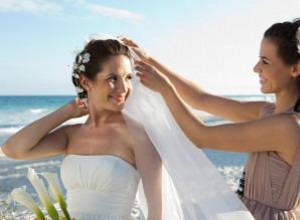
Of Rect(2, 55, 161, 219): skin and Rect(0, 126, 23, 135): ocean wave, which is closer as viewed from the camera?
Rect(2, 55, 161, 219): skin

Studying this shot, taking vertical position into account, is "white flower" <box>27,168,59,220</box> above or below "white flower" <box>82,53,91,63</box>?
below

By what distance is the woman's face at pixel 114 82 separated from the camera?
307 cm

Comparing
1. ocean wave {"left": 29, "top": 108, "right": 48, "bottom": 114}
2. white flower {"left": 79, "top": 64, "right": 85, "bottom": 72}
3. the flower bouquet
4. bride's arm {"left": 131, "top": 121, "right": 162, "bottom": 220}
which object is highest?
white flower {"left": 79, "top": 64, "right": 85, "bottom": 72}

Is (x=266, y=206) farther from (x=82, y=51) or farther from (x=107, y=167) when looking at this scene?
(x=82, y=51)

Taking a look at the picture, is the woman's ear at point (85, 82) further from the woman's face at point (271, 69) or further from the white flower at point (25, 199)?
the woman's face at point (271, 69)

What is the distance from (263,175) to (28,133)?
1279 millimetres

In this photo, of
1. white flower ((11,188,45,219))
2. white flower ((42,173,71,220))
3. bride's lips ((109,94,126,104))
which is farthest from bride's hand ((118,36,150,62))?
white flower ((11,188,45,219))

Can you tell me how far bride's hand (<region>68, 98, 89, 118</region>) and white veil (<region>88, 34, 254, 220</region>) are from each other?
0.31 meters

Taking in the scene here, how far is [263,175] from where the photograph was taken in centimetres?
304

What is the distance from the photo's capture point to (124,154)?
10.1 ft

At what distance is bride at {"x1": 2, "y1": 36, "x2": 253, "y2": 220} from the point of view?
9.87ft

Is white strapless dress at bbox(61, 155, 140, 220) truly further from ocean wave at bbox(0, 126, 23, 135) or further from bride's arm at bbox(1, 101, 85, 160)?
ocean wave at bbox(0, 126, 23, 135)

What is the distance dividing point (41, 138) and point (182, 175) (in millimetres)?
812

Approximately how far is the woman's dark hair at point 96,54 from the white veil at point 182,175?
180 millimetres
